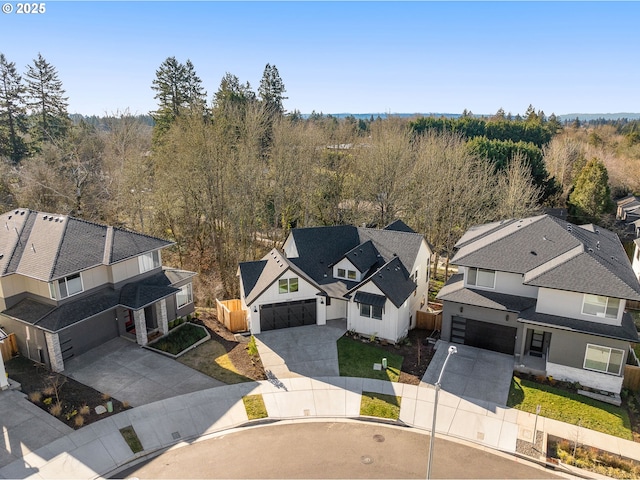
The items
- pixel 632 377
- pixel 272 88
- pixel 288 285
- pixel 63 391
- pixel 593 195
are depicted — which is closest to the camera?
pixel 63 391

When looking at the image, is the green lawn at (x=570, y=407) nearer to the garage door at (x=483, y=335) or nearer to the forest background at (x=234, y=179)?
the garage door at (x=483, y=335)

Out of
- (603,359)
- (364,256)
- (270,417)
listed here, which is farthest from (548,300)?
(270,417)

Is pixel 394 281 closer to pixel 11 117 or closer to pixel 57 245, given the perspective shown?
pixel 57 245

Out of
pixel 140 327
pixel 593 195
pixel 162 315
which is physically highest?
pixel 593 195

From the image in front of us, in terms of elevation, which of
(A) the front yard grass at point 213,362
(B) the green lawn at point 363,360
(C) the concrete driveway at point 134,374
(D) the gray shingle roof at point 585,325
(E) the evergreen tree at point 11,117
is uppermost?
(E) the evergreen tree at point 11,117

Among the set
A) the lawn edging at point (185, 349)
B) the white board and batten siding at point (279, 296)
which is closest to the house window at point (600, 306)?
the white board and batten siding at point (279, 296)
